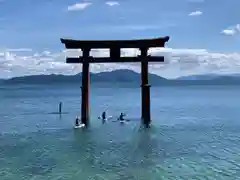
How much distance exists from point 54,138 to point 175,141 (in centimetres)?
834

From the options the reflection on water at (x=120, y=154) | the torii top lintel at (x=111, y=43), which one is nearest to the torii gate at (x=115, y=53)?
the torii top lintel at (x=111, y=43)

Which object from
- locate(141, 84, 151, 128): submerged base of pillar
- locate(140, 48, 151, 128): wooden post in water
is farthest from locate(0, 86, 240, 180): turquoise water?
locate(140, 48, 151, 128): wooden post in water

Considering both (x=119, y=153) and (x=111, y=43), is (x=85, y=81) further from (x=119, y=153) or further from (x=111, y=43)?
(x=119, y=153)

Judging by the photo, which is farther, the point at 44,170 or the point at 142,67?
the point at 142,67

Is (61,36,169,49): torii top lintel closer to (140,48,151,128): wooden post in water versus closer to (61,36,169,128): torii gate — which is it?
(61,36,169,128): torii gate

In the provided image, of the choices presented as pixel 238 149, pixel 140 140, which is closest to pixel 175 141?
pixel 140 140

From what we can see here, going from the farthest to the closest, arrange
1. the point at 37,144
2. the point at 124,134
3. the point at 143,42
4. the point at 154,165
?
1. the point at 124,134
2. the point at 143,42
3. the point at 37,144
4. the point at 154,165

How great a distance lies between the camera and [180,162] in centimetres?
2080

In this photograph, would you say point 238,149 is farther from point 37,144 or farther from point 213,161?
point 37,144

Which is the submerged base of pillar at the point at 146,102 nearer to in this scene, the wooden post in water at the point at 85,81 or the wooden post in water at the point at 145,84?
the wooden post in water at the point at 145,84

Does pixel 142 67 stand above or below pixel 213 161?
above

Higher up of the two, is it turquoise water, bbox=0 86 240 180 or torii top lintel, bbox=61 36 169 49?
torii top lintel, bbox=61 36 169 49

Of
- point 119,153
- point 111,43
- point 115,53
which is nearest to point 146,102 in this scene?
point 115,53

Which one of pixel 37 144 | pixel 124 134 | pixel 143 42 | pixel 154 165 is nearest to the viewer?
pixel 154 165
